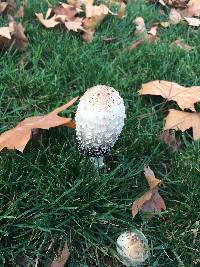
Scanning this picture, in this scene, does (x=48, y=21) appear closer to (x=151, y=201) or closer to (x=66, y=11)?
(x=66, y=11)

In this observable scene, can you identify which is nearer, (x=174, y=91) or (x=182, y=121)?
(x=182, y=121)

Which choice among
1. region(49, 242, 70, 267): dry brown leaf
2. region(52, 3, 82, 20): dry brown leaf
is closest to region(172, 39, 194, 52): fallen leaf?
region(52, 3, 82, 20): dry brown leaf

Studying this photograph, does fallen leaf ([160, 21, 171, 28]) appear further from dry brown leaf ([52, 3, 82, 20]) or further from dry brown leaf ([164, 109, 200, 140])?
dry brown leaf ([164, 109, 200, 140])

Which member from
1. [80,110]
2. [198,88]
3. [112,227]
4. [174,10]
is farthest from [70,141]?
[174,10]

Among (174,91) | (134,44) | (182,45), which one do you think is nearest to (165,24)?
(182,45)

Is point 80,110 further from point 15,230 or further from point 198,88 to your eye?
point 198,88
